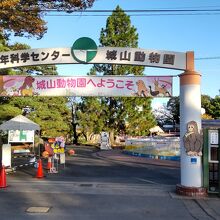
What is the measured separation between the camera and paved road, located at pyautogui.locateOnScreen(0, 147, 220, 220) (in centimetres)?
973

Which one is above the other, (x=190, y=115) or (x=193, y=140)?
(x=190, y=115)

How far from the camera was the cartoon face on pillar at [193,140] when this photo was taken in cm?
1252

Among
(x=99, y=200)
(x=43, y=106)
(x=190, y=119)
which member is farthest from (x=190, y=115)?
(x=43, y=106)

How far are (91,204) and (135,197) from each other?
1700mm

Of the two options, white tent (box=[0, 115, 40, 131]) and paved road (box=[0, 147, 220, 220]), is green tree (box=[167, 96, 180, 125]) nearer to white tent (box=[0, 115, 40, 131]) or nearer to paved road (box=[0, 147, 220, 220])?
white tent (box=[0, 115, 40, 131])

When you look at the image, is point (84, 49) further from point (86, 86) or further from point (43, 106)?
point (43, 106)

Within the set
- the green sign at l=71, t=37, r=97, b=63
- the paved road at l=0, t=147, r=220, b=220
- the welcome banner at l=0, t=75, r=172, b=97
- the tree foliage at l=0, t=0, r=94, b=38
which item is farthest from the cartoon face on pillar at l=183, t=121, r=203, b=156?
the tree foliage at l=0, t=0, r=94, b=38

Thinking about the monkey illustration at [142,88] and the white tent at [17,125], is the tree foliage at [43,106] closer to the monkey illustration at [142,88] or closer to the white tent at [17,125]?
the white tent at [17,125]

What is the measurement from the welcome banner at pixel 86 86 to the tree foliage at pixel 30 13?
506 cm

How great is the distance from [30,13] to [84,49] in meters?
7.25

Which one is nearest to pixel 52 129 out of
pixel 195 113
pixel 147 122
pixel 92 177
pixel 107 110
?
pixel 107 110

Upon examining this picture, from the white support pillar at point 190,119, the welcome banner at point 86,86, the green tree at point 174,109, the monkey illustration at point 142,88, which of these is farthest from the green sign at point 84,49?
the green tree at point 174,109

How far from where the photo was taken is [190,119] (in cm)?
1266

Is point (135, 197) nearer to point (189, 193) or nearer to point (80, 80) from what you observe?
point (189, 193)
